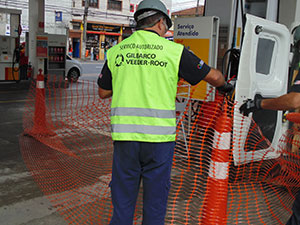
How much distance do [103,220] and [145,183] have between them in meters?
1.42

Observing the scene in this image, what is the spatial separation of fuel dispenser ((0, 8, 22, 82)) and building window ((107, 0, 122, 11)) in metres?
27.6

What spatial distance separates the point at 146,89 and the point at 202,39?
3.27 meters

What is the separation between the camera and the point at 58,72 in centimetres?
1595

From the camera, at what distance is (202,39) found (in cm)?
545

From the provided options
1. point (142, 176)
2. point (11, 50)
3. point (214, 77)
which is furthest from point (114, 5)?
point (142, 176)

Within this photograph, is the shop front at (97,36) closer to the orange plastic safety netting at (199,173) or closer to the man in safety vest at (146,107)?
the orange plastic safety netting at (199,173)

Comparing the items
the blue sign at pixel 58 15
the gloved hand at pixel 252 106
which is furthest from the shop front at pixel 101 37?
the gloved hand at pixel 252 106

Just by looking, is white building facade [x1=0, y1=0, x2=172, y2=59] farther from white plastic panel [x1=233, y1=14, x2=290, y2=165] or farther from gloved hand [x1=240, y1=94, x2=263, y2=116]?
gloved hand [x1=240, y1=94, x2=263, y2=116]

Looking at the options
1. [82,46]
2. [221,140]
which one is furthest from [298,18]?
[82,46]

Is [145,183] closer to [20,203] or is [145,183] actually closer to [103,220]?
[103,220]

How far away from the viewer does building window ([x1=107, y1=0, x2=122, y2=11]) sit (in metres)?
40.9

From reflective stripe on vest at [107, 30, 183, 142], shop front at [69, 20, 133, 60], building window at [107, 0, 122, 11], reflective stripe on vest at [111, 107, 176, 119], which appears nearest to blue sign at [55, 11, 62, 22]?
shop front at [69, 20, 133, 60]

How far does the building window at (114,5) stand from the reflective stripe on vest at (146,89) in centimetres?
4050

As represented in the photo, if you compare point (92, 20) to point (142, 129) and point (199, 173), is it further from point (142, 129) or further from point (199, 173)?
point (142, 129)
